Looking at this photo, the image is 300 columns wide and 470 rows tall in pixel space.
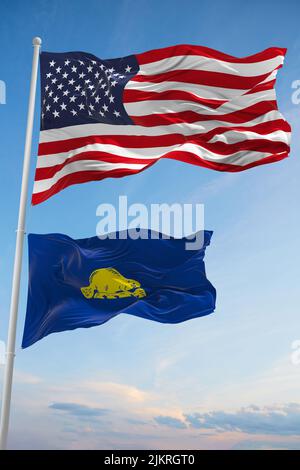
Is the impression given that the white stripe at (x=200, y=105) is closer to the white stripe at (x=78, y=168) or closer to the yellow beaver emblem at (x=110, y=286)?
the white stripe at (x=78, y=168)

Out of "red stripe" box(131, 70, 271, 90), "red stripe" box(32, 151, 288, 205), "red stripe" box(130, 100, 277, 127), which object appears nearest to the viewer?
"red stripe" box(32, 151, 288, 205)

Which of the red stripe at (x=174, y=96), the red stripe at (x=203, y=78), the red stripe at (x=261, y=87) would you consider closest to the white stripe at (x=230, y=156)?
the red stripe at (x=174, y=96)

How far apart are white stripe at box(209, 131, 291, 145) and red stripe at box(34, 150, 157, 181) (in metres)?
1.58

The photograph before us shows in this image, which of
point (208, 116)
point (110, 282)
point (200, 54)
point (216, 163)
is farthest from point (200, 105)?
point (110, 282)

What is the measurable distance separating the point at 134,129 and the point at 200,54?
93.1 inches

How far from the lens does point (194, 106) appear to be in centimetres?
1460

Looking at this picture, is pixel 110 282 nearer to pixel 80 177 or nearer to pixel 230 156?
pixel 80 177

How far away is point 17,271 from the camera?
12477 millimetres

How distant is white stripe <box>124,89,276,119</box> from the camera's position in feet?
47.6

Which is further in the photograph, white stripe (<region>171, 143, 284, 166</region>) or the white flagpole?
Answer: white stripe (<region>171, 143, 284, 166</region>)

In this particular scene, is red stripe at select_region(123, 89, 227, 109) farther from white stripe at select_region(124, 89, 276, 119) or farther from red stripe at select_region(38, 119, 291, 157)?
red stripe at select_region(38, 119, 291, 157)

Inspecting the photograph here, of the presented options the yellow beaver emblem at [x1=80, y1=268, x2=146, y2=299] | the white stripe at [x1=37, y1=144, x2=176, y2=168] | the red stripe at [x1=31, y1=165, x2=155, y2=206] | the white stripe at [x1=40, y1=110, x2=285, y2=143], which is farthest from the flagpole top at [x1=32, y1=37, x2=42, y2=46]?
the yellow beaver emblem at [x1=80, y1=268, x2=146, y2=299]
